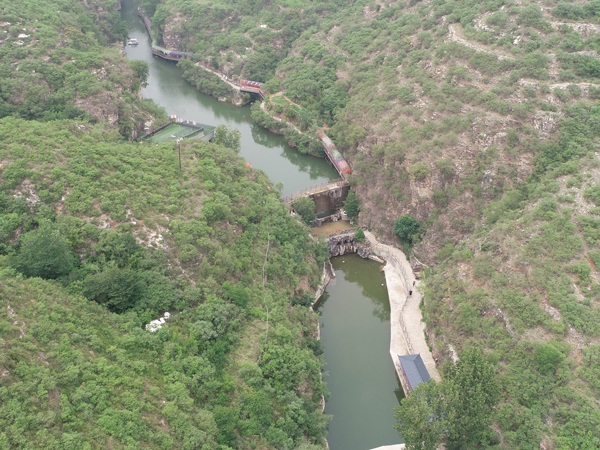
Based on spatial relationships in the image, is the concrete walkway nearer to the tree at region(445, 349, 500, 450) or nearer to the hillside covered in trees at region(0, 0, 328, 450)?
the hillside covered in trees at region(0, 0, 328, 450)

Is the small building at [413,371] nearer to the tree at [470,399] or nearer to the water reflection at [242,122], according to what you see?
the tree at [470,399]

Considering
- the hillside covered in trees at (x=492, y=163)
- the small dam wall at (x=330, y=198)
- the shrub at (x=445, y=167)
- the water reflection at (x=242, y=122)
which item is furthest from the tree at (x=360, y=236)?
the water reflection at (x=242, y=122)

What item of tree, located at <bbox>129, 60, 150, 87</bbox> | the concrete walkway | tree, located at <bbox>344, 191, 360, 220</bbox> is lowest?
the concrete walkway

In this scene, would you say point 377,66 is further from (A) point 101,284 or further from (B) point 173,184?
(A) point 101,284

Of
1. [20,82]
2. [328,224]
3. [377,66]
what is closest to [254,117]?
[377,66]

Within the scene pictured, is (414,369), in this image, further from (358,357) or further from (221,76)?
(221,76)

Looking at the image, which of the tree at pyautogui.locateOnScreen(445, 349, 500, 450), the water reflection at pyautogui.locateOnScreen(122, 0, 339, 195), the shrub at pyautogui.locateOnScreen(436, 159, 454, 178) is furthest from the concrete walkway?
the water reflection at pyautogui.locateOnScreen(122, 0, 339, 195)
